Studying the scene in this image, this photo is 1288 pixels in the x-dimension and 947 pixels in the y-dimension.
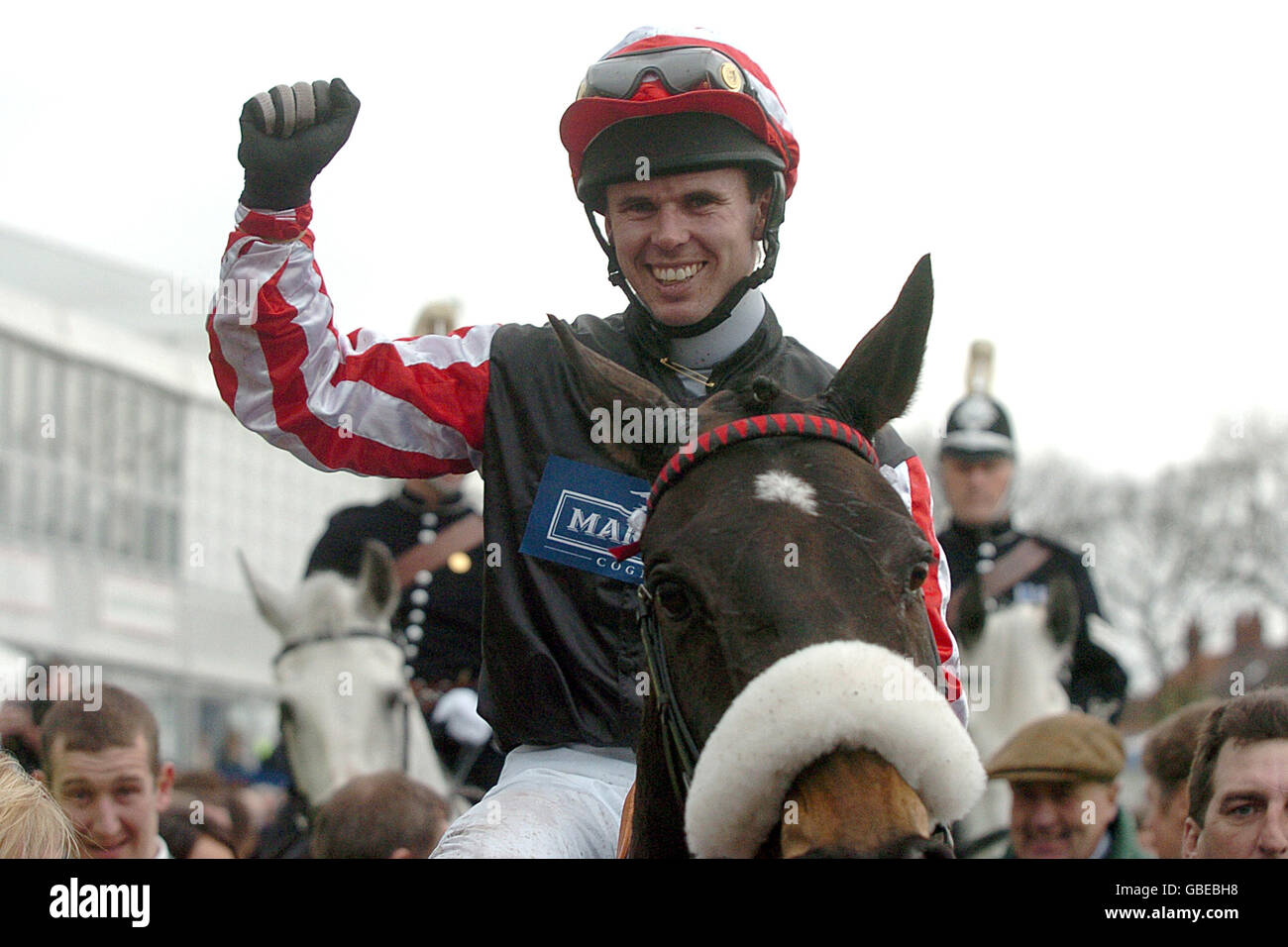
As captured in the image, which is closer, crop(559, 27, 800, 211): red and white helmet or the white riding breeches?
the white riding breeches

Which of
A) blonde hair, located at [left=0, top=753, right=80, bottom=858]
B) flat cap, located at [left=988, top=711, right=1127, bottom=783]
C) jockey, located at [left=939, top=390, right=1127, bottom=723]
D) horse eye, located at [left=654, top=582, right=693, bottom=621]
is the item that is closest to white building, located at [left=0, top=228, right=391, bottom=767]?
jockey, located at [left=939, top=390, right=1127, bottom=723]

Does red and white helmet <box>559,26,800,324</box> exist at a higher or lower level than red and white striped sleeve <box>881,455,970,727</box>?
higher

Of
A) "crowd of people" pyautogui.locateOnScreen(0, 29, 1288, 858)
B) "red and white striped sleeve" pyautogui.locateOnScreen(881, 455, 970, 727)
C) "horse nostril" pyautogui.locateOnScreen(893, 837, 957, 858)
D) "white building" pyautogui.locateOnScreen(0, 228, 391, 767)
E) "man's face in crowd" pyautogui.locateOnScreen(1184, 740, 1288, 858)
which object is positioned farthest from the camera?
"white building" pyautogui.locateOnScreen(0, 228, 391, 767)

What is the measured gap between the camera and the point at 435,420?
11.6 feet

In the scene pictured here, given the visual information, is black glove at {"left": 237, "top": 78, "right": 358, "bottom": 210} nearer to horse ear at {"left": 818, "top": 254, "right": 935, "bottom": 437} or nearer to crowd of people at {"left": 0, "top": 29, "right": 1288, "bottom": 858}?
crowd of people at {"left": 0, "top": 29, "right": 1288, "bottom": 858}

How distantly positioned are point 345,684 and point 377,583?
1.75 ft

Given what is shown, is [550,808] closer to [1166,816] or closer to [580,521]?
[580,521]

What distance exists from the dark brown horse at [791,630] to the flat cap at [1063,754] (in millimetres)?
3496

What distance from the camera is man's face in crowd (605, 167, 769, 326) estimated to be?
346 cm

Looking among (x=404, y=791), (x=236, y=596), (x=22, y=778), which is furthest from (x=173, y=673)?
(x=22, y=778)

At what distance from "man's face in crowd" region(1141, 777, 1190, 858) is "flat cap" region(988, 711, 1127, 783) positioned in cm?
19

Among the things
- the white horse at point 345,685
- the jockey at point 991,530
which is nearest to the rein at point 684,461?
the white horse at point 345,685

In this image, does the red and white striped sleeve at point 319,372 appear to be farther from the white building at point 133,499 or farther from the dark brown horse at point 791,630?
the white building at point 133,499

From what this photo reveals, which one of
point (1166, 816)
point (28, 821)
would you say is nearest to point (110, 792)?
point (28, 821)
